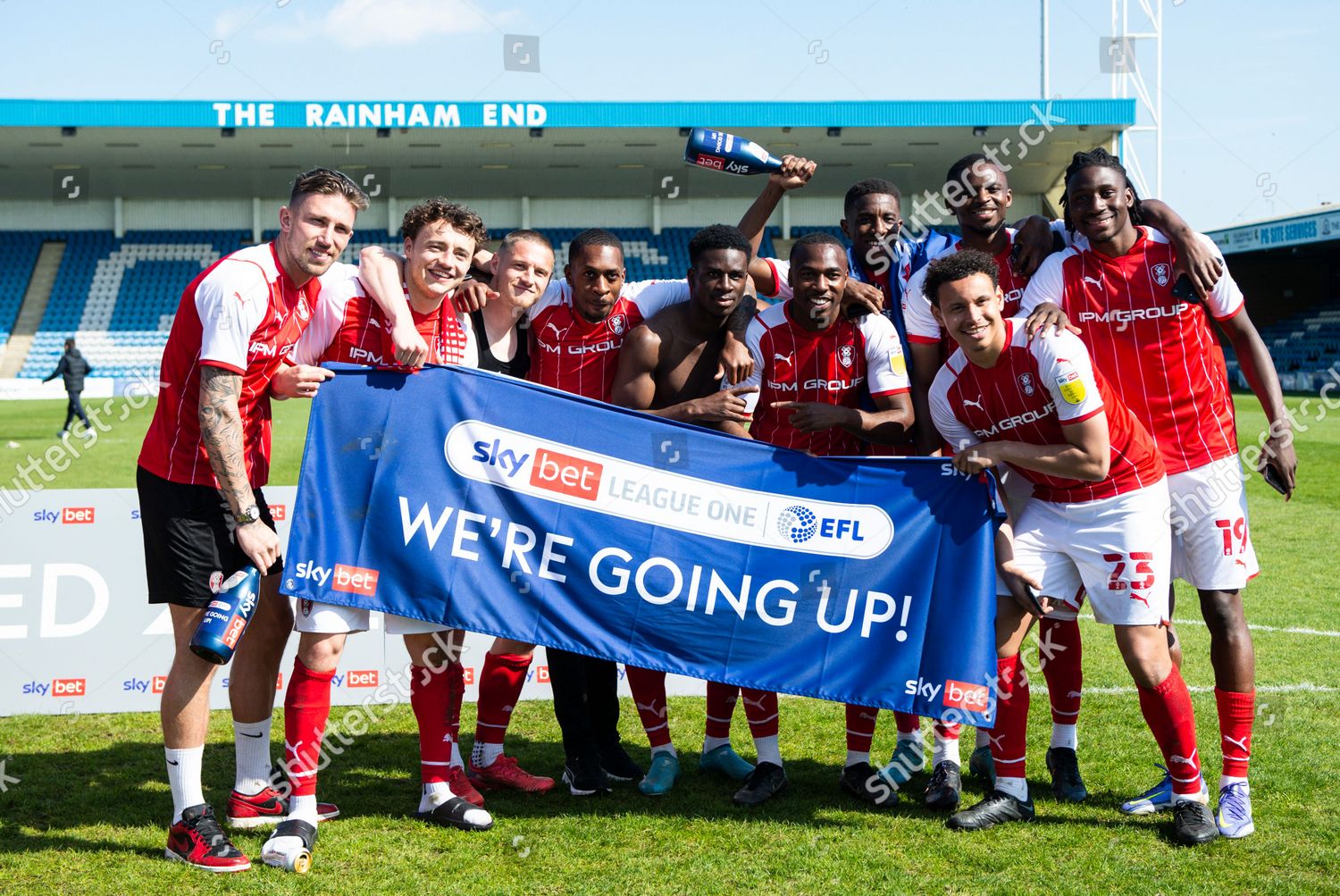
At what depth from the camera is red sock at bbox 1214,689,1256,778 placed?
409 cm

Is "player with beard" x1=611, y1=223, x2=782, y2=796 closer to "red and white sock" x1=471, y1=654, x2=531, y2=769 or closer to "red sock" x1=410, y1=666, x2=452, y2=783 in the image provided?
"red and white sock" x1=471, y1=654, x2=531, y2=769

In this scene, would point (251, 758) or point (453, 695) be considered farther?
point (453, 695)

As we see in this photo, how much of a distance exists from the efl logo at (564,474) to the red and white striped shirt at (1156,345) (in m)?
1.84

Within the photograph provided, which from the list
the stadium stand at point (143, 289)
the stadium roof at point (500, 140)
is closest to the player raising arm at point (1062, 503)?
the stadium roof at point (500, 140)

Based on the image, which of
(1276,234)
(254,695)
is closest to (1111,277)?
(254,695)

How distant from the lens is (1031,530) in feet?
13.7

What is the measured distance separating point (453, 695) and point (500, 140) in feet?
104

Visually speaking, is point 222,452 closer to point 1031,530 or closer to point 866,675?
point 866,675

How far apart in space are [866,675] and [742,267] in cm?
161

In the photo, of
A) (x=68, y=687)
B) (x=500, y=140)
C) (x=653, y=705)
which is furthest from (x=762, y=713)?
(x=500, y=140)

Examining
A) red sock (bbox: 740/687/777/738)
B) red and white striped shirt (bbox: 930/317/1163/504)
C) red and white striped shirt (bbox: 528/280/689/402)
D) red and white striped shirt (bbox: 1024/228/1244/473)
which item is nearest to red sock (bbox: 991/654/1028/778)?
red and white striped shirt (bbox: 930/317/1163/504)

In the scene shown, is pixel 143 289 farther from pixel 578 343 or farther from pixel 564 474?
pixel 564 474

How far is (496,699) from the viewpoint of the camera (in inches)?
179

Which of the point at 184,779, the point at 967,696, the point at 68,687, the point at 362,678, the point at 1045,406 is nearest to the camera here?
the point at 184,779
